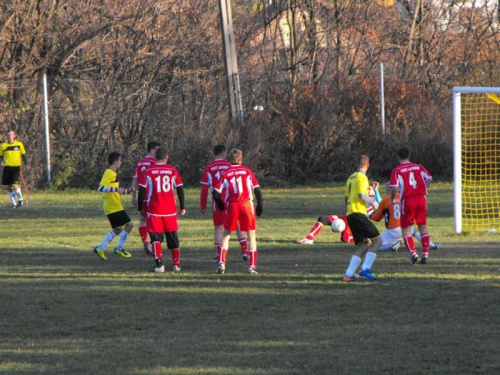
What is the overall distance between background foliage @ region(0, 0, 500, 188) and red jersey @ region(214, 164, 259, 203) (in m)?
16.2

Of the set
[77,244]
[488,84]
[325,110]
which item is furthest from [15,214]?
[488,84]

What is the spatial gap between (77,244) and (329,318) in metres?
7.93

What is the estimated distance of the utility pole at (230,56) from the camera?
89.7 feet

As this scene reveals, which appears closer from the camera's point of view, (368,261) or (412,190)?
(368,261)

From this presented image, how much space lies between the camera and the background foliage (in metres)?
28.0

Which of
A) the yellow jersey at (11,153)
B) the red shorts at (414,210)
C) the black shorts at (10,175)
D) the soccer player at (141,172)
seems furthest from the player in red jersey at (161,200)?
the yellow jersey at (11,153)

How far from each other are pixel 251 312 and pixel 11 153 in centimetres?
1499

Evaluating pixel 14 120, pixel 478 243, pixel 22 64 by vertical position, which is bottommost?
pixel 478 243

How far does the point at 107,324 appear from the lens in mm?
8664

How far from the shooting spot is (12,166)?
74.1ft

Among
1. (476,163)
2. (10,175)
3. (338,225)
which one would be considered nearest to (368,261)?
(338,225)

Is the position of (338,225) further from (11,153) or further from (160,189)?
(11,153)

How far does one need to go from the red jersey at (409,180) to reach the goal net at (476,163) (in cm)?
403

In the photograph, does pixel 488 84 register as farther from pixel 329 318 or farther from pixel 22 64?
pixel 329 318
